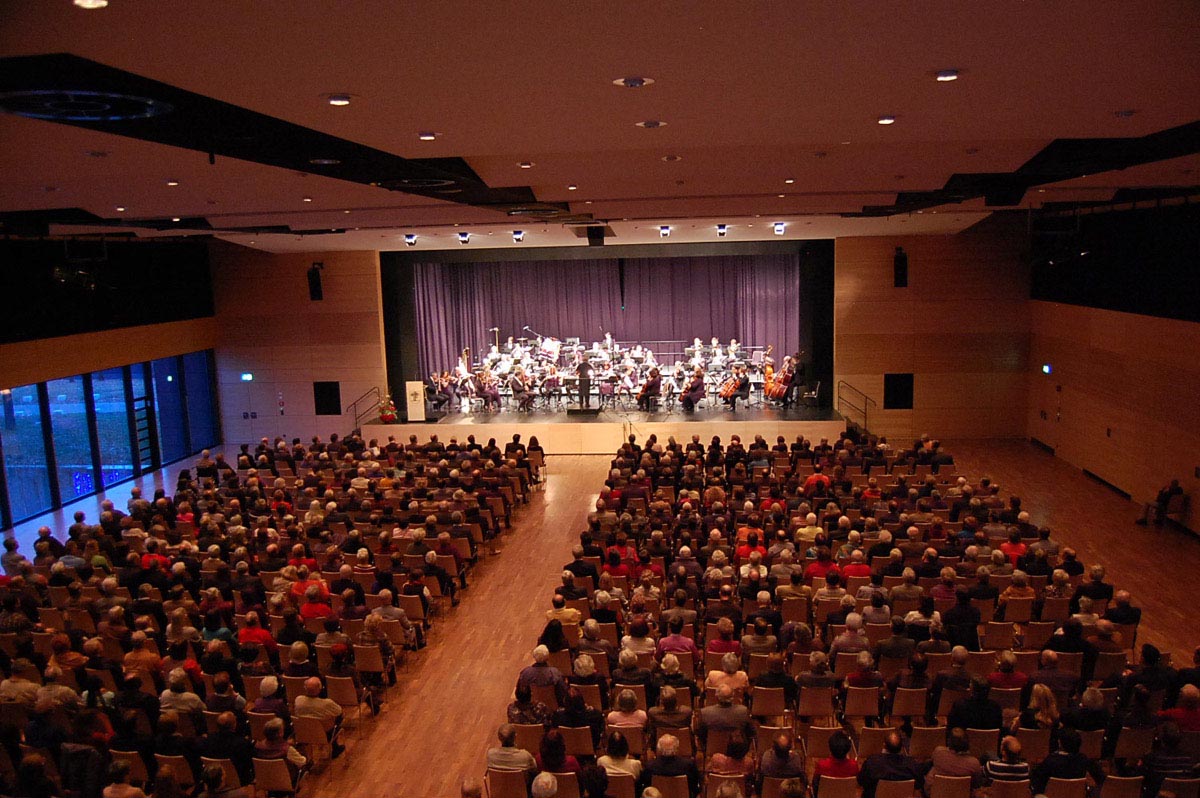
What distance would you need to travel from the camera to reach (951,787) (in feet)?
21.1

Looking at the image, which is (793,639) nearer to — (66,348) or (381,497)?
(381,497)

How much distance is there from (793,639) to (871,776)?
2163mm

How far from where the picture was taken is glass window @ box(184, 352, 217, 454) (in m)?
24.0

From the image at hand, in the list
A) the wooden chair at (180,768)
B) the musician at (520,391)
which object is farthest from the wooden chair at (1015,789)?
the musician at (520,391)

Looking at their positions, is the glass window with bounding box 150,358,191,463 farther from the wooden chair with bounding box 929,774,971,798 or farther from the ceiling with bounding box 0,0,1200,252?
the wooden chair with bounding box 929,774,971,798

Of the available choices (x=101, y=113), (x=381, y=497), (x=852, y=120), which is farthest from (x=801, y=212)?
(x=101, y=113)

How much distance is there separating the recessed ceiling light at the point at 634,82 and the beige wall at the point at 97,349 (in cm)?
1660

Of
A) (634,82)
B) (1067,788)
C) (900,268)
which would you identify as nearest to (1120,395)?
(900,268)

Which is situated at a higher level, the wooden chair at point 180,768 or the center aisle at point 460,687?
the wooden chair at point 180,768

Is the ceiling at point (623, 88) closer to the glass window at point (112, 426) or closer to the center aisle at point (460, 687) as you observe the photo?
the center aisle at point (460, 687)

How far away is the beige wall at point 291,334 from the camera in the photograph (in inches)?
958

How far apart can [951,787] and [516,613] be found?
6801 millimetres

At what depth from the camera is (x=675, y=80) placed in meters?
4.67

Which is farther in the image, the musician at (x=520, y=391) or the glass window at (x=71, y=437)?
the musician at (x=520, y=391)
